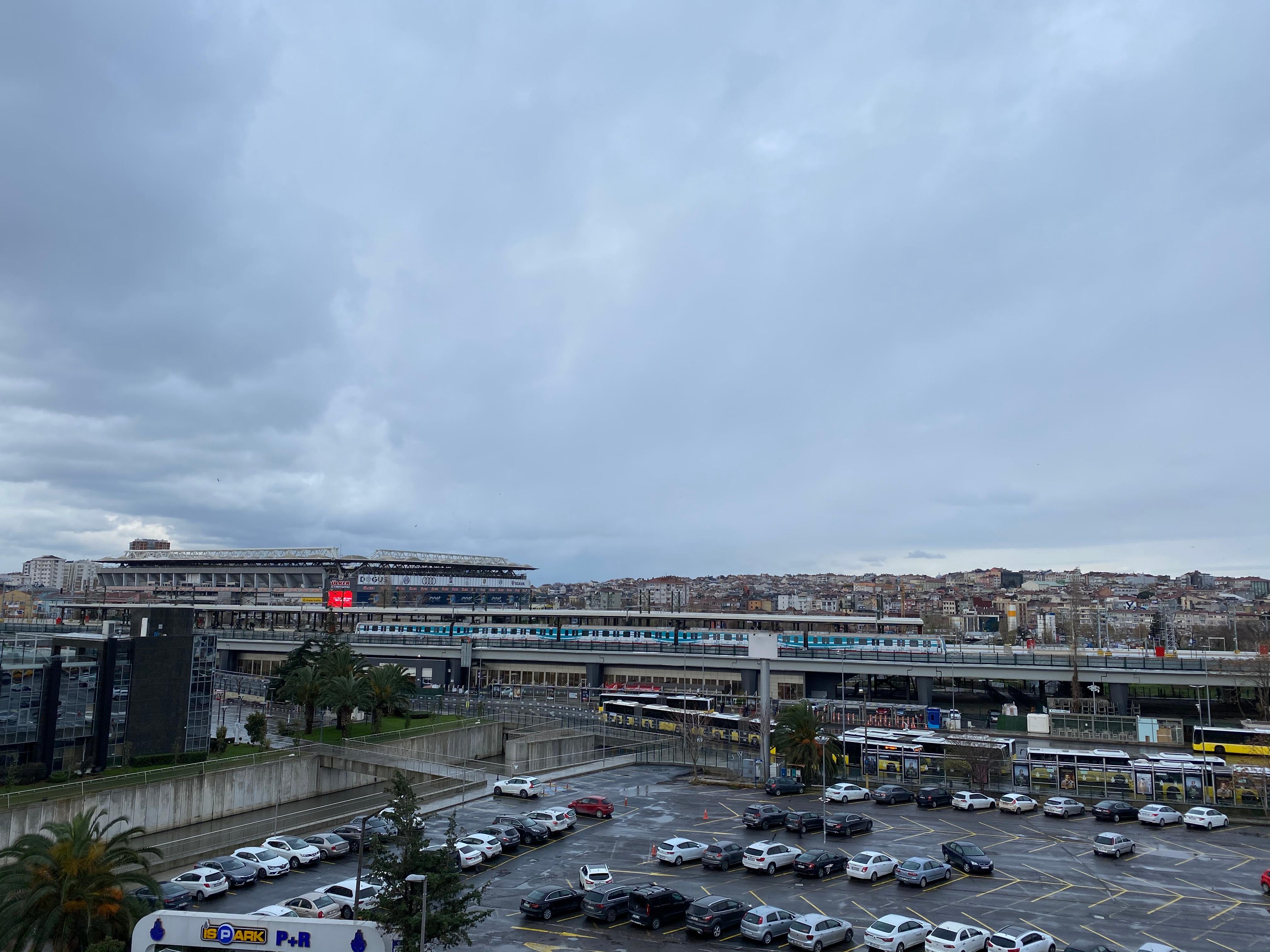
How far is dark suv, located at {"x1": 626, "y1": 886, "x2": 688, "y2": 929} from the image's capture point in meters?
26.0

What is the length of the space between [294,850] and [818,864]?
67.7 ft

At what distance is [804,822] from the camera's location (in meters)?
38.1

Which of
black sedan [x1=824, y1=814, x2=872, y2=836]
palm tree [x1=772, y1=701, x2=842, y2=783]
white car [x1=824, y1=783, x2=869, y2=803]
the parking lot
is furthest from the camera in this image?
palm tree [x1=772, y1=701, x2=842, y2=783]

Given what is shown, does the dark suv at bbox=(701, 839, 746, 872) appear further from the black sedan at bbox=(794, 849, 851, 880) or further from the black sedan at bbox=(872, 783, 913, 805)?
the black sedan at bbox=(872, 783, 913, 805)

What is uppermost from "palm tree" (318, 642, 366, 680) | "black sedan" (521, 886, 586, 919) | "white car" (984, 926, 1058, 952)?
"palm tree" (318, 642, 366, 680)

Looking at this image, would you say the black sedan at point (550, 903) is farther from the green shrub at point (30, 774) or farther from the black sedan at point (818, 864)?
the green shrub at point (30, 774)

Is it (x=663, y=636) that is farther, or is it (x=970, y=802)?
(x=663, y=636)

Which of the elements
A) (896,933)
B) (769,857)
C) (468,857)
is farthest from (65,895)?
(769,857)

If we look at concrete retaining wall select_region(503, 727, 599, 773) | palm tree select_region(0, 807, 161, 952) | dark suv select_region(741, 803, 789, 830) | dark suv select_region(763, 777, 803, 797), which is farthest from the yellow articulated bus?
palm tree select_region(0, 807, 161, 952)

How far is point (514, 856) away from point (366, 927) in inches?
632

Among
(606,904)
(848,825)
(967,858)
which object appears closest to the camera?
(606,904)

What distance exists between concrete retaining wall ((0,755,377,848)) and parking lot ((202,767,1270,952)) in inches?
491

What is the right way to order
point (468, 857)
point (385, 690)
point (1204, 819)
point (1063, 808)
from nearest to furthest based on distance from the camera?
point (468, 857), point (1204, 819), point (1063, 808), point (385, 690)

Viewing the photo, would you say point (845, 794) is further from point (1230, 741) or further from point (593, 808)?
point (1230, 741)
